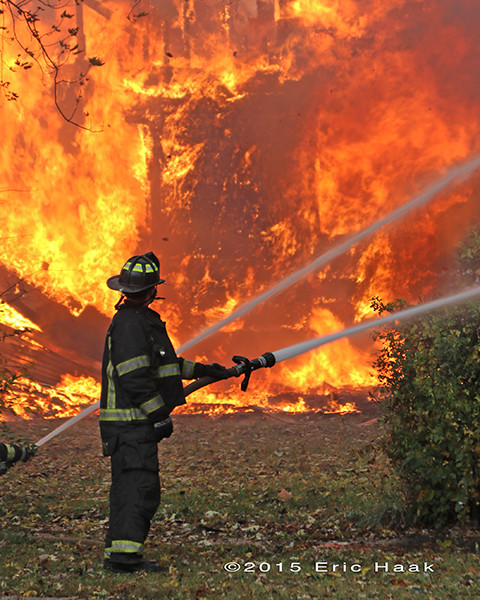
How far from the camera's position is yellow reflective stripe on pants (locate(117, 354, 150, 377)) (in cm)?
594

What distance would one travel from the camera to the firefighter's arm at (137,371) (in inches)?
234

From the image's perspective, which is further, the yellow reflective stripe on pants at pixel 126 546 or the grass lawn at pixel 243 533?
the yellow reflective stripe on pants at pixel 126 546

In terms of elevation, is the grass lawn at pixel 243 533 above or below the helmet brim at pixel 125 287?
below

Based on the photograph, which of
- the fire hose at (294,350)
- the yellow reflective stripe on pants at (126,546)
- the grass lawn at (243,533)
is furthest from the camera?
the fire hose at (294,350)

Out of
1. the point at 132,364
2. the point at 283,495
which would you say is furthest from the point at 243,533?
the point at 132,364

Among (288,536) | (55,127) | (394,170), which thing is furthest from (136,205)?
(288,536)

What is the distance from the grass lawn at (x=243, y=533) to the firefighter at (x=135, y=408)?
15.1 inches

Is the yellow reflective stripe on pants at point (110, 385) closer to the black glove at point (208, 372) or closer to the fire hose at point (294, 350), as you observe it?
the fire hose at point (294, 350)

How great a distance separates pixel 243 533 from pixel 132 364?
298 cm

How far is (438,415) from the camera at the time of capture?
6.96 metres

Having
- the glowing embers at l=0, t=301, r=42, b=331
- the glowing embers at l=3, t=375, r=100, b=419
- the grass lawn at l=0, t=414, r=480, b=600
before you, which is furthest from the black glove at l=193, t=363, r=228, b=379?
the glowing embers at l=0, t=301, r=42, b=331

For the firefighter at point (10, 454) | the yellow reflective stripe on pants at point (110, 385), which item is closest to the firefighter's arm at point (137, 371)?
the yellow reflective stripe on pants at point (110, 385)

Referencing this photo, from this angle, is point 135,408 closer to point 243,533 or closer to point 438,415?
point 243,533

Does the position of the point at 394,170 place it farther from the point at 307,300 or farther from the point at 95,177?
the point at 95,177
